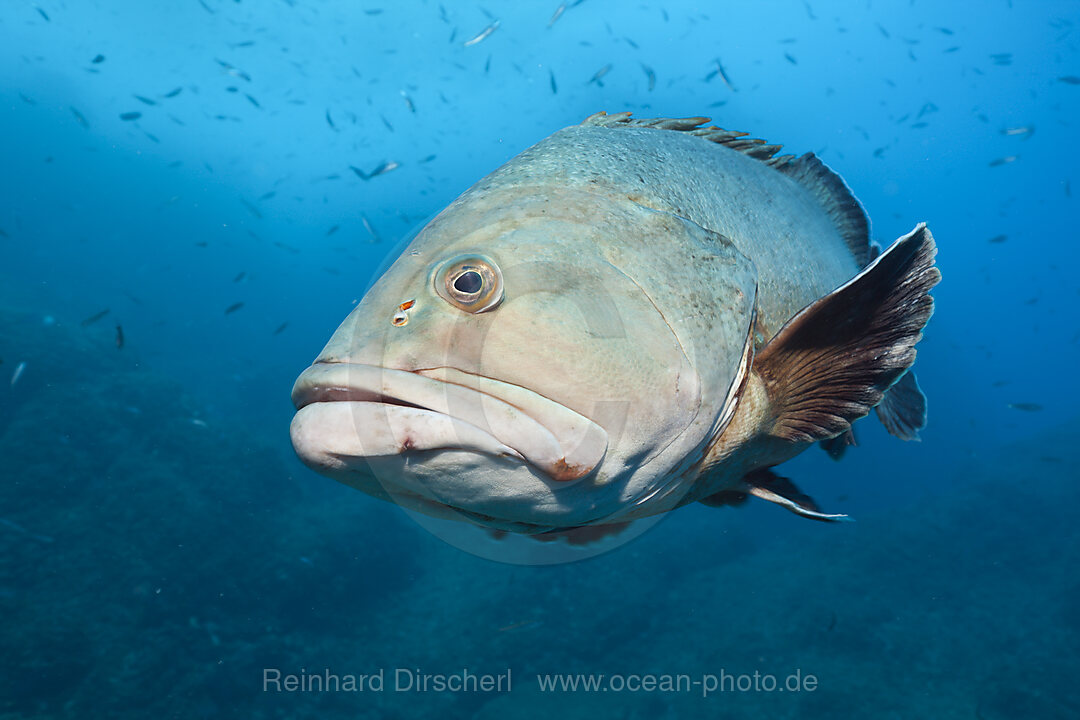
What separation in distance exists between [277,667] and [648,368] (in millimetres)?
11586

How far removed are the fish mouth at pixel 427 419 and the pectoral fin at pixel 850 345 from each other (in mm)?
997

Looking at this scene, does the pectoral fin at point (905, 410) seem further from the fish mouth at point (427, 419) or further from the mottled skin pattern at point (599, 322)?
the fish mouth at point (427, 419)

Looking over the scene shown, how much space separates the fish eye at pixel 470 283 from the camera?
5.11 ft

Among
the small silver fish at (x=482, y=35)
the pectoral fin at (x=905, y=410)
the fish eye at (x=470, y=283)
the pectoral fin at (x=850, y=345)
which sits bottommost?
the pectoral fin at (x=905, y=410)

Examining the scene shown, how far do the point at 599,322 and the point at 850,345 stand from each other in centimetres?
107

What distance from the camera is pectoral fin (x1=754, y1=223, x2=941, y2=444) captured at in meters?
1.76

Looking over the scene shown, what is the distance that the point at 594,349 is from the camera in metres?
1.55

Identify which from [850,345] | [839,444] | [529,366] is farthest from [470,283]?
[839,444]

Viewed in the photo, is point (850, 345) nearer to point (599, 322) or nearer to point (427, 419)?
point (599, 322)

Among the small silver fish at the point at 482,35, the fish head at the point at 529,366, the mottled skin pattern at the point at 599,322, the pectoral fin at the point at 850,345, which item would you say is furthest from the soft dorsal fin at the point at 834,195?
the small silver fish at the point at 482,35

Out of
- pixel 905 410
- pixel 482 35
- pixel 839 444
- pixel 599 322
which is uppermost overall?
pixel 482 35

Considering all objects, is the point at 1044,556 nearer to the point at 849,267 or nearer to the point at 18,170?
the point at 849,267

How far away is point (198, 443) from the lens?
15.8 metres

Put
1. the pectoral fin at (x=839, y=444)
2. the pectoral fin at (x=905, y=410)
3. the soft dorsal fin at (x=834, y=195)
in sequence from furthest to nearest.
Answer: the soft dorsal fin at (x=834, y=195), the pectoral fin at (x=905, y=410), the pectoral fin at (x=839, y=444)
